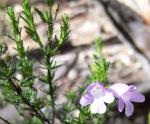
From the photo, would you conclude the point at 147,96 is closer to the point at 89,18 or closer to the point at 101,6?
the point at 101,6

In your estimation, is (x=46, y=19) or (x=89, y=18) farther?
(x=89, y=18)

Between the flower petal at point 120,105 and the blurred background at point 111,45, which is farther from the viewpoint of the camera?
the blurred background at point 111,45

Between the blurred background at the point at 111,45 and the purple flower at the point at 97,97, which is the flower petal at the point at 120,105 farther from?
the blurred background at the point at 111,45

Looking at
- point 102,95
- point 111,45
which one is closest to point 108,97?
point 102,95

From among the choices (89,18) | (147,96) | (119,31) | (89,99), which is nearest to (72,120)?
(89,99)

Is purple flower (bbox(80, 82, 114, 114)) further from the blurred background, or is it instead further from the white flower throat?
the blurred background

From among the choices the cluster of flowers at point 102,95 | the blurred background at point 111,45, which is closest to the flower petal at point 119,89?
the cluster of flowers at point 102,95

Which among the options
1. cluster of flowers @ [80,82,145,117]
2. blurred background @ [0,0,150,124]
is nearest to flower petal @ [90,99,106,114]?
cluster of flowers @ [80,82,145,117]
